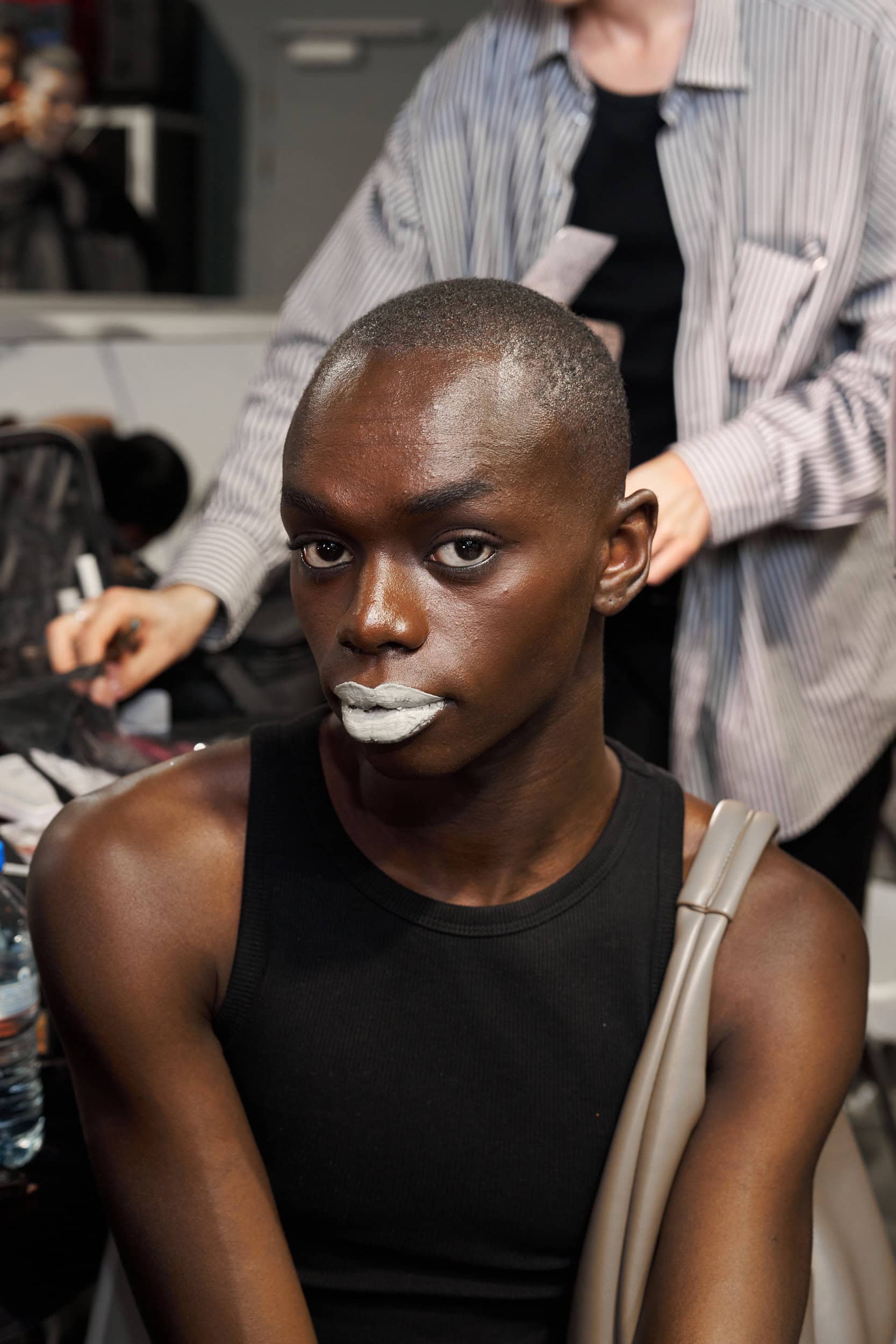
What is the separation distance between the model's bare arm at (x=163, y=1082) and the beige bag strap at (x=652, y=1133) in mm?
189

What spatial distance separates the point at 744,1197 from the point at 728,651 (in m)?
0.73

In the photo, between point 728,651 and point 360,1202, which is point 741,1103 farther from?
point 728,651

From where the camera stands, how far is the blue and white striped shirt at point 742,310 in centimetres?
145

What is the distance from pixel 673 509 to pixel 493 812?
47 cm

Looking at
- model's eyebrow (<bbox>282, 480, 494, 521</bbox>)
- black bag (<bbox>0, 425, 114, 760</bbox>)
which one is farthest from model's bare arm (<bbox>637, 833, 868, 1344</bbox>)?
black bag (<bbox>0, 425, 114, 760</bbox>)

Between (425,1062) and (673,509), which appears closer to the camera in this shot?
(425,1062)

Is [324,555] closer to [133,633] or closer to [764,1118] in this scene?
[764,1118]

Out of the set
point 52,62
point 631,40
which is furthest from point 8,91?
point 631,40

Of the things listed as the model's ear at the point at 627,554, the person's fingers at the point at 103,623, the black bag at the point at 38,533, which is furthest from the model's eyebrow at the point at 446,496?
the black bag at the point at 38,533

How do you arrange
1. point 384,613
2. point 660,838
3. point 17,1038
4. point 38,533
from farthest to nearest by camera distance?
point 38,533 → point 17,1038 → point 660,838 → point 384,613

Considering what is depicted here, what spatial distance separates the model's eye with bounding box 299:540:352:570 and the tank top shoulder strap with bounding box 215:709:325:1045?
195mm

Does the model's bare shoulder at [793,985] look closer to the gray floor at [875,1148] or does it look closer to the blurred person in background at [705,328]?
the blurred person in background at [705,328]

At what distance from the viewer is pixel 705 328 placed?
1.48m

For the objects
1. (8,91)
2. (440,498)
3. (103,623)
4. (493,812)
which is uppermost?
(440,498)
